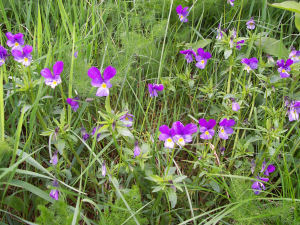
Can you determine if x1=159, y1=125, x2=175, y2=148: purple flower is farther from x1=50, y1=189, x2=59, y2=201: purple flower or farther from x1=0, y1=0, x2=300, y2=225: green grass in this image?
x1=50, y1=189, x2=59, y2=201: purple flower

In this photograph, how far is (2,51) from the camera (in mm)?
2047

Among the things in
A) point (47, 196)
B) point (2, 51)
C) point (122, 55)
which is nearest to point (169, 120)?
point (122, 55)

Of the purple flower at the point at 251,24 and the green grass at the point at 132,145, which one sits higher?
the purple flower at the point at 251,24

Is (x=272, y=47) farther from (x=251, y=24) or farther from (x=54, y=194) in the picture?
(x=54, y=194)

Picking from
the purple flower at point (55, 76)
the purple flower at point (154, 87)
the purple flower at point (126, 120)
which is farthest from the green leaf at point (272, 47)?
the purple flower at point (55, 76)

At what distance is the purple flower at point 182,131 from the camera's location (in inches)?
69.7

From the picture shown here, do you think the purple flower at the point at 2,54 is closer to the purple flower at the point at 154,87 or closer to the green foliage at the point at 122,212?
the purple flower at the point at 154,87

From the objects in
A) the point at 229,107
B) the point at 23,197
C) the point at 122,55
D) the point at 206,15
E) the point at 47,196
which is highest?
the point at 206,15

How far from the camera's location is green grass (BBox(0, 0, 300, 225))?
1.75 meters

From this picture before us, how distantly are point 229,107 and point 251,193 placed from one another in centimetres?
62

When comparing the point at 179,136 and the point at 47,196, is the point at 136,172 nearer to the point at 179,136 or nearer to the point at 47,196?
the point at 179,136

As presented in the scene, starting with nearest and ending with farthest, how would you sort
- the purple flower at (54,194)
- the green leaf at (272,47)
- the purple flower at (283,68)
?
1. the purple flower at (54,194)
2. the purple flower at (283,68)
3. the green leaf at (272,47)

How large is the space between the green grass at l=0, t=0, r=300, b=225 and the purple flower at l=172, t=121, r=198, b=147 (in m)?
0.08

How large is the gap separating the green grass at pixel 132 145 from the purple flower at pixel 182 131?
8cm
